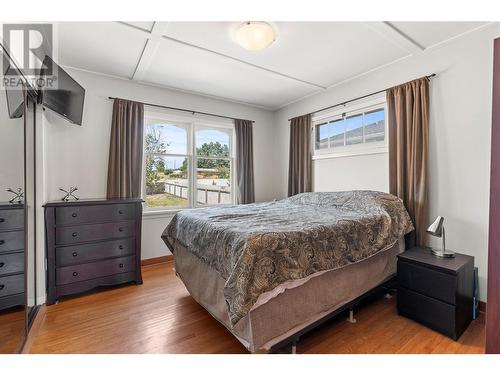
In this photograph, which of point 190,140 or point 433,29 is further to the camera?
point 190,140

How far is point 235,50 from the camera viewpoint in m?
2.51

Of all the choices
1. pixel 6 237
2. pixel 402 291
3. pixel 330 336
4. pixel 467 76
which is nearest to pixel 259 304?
pixel 330 336

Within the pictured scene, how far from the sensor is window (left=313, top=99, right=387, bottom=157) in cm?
305

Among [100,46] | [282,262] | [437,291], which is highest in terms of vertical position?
[100,46]

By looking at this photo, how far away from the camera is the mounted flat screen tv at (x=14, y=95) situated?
66.6 inches

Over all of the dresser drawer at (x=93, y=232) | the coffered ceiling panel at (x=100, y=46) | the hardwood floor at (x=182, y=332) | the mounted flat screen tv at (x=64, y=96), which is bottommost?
the hardwood floor at (x=182, y=332)

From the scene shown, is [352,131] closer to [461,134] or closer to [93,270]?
[461,134]

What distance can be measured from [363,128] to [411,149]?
770mm

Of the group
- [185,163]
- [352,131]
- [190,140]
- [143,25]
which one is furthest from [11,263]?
[352,131]

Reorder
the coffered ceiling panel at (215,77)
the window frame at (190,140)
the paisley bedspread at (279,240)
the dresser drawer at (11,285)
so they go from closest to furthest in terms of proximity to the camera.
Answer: the paisley bedspread at (279,240) → the dresser drawer at (11,285) → the coffered ceiling panel at (215,77) → the window frame at (190,140)

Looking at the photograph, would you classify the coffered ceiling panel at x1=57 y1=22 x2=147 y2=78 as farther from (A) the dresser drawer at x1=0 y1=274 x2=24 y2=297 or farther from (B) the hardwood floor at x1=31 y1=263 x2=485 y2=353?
(B) the hardwood floor at x1=31 y1=263 x2=485 y2=353

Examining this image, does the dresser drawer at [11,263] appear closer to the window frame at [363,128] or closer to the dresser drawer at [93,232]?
the dresser drawer at [93,232]

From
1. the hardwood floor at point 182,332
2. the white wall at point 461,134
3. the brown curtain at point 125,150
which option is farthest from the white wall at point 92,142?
the white wall at point 461,134

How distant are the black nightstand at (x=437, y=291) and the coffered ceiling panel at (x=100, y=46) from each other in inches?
127
